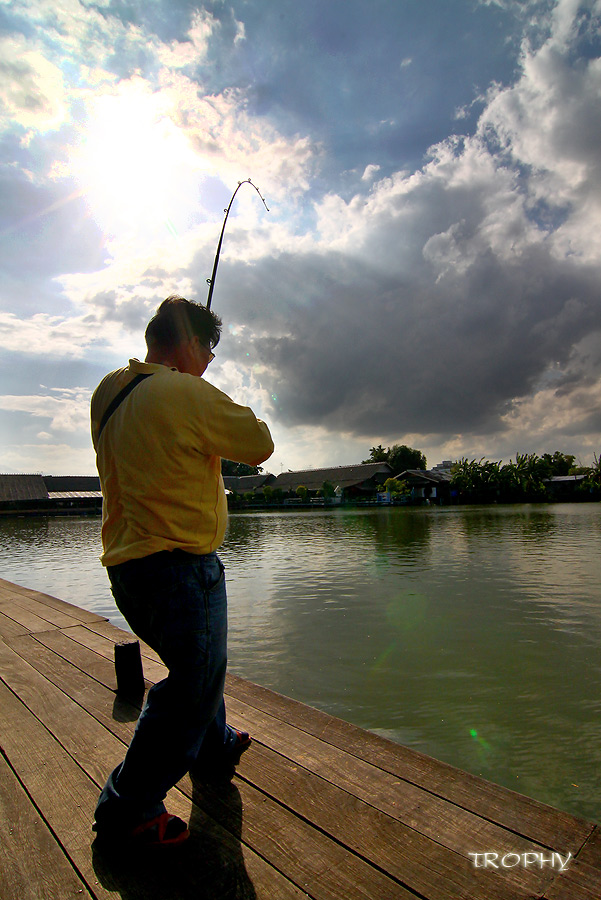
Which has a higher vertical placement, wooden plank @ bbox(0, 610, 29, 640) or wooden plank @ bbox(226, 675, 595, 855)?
wooden plank @ bbox(226, 675, 595, 855)

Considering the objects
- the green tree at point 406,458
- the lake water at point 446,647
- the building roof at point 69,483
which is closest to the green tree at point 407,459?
the green tree at point 406,458

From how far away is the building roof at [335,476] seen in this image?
203 feet

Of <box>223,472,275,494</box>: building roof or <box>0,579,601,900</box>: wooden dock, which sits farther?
<box>223,472,275,494</box>: building roof

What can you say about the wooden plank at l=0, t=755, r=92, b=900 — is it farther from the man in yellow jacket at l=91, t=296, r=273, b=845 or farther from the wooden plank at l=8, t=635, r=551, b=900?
the wooden plank at l=8, t=635, r=551, b=900

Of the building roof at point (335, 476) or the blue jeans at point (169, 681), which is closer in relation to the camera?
the blue jeans at point (169, 681)

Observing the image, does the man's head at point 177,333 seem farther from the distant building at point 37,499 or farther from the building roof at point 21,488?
the building roof at point 21,488

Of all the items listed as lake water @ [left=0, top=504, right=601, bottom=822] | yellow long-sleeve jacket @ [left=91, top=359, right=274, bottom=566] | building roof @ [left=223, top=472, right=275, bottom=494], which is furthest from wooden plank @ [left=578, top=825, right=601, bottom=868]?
building roof @ [left=223, top=472, right=275, bottom=494]

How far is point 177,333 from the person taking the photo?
1.68m

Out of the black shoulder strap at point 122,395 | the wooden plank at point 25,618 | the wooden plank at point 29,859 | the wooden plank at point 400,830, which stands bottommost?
the wooden plank at point 29,859

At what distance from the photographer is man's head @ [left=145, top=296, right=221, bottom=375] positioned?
66.4 inches

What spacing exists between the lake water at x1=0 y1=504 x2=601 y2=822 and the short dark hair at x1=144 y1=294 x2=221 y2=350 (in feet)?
9.58

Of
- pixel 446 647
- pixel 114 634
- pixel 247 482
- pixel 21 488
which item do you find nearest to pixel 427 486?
pixel 247 482

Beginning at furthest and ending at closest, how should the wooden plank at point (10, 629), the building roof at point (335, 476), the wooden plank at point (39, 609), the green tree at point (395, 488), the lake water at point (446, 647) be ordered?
the building roof at point (335, 476) → the green tree at point (395, 488) → the wooden plank at point (39, 609) → the wooden plank at point (10, 629) → the lake water at point (446, 647)

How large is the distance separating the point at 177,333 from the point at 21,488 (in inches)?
2246
